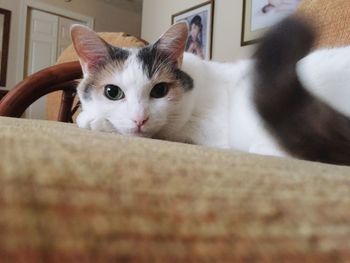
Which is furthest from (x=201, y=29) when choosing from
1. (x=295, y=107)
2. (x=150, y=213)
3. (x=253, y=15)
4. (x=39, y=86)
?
(x=150, y=213)

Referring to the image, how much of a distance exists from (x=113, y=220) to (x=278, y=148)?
39 cm

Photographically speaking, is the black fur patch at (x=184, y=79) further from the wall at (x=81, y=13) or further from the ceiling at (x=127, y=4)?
the ceiling at (x=127, y=4)

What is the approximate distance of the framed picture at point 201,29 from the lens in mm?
2279

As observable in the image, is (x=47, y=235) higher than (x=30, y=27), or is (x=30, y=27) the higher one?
(x=30, y=27)

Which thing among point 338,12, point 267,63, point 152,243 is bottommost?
point 152,243

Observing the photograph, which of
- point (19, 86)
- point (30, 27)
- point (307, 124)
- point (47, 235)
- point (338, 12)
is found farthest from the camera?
point (30, 27)

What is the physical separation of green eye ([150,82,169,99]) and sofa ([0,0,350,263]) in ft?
2.11

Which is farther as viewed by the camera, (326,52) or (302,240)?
(326,52)

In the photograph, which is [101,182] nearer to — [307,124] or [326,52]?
[307,124]

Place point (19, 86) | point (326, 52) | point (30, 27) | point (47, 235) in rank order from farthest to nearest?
1. point (30, 27)
2. point (19, 86)
3. point (326, 52)
4. point (47, 235)

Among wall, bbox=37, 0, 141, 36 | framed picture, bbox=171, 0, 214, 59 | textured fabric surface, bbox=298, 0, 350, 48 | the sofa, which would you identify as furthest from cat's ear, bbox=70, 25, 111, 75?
wall, bbox=37, 0, 141, 36

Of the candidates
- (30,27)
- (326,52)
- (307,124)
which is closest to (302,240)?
(307,124)

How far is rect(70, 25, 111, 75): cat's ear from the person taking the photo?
830mm

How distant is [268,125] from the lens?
494 millimetres
